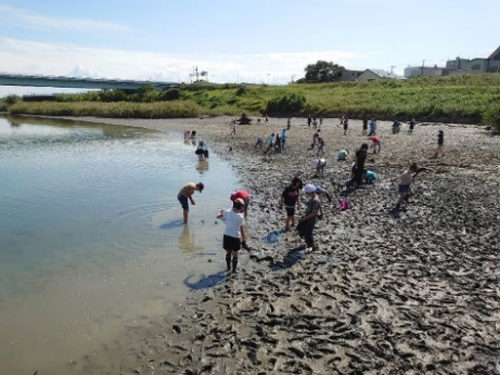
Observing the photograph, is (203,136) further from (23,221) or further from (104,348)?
(104,348)

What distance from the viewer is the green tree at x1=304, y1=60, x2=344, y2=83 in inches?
4933

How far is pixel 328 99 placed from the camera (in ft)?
243

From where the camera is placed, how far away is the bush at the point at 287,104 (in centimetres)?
7200

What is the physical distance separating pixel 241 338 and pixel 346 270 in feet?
13.6

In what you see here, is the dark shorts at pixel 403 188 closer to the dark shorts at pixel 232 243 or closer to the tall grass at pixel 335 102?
the dark shorts at pixel 232 243

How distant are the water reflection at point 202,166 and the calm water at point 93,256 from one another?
8 centimetres

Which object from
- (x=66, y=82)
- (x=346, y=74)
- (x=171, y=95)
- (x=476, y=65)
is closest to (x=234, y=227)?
(x=171, y=95)

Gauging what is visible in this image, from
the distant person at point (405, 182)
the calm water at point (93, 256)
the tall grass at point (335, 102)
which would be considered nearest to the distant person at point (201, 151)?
the calm water at point (93, 256)

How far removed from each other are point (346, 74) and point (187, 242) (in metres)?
122

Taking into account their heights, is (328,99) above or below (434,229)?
above

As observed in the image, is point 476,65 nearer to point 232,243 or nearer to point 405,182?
point 405,182

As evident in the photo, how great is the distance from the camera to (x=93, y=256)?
44.5 ft

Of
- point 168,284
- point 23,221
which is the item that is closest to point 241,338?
point 168,284

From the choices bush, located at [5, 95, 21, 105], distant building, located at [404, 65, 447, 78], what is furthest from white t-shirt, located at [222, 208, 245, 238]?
distant building, located at [404, 65, 447, 78]
